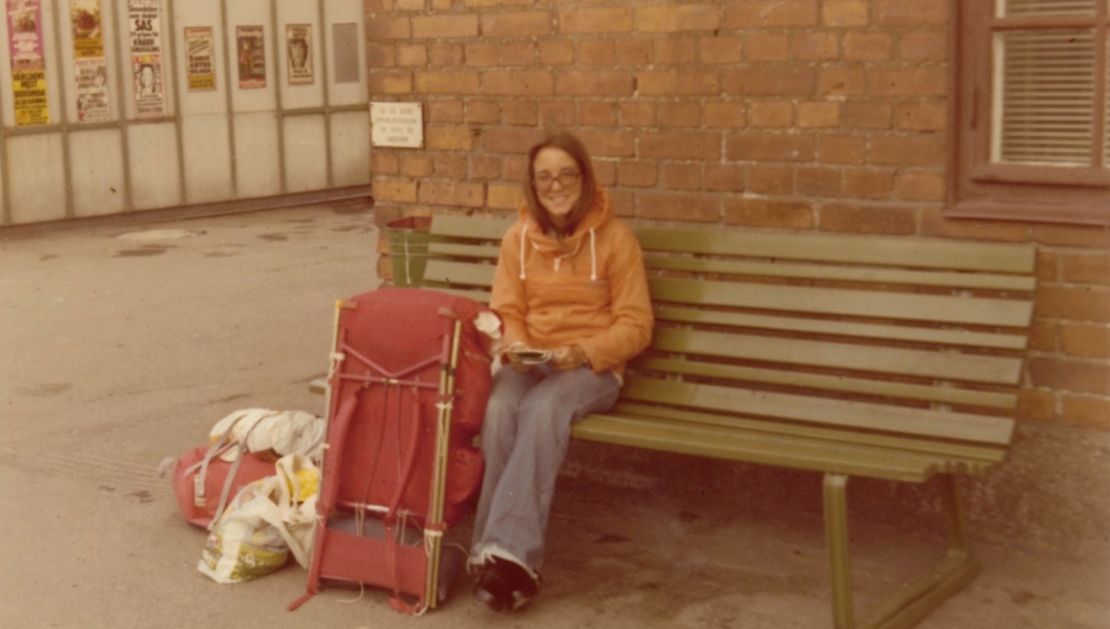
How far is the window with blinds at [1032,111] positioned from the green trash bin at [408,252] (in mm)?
1999

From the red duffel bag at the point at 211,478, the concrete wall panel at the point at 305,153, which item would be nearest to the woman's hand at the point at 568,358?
the red duffel bag at the point at 211,478

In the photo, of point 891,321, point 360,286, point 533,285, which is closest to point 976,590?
point 891,321

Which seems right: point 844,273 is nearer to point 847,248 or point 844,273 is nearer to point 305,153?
point 847,248

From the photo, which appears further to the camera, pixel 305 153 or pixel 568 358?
pixel 305 153

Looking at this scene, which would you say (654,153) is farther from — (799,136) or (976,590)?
(976,590)

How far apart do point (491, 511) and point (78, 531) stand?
1.73 m

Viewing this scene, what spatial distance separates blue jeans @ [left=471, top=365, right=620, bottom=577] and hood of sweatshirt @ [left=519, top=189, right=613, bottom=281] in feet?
1.24

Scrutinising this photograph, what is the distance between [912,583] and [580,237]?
1463mm

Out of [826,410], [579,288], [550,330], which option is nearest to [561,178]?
[579,288]

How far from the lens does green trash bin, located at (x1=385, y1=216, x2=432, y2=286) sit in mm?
6102

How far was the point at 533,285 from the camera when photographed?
17.2ft

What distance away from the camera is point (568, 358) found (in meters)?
5.00

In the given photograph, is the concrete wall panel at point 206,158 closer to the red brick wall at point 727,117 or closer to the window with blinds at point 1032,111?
the red brick wall at point 727,117

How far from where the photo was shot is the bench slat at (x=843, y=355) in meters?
4.74
